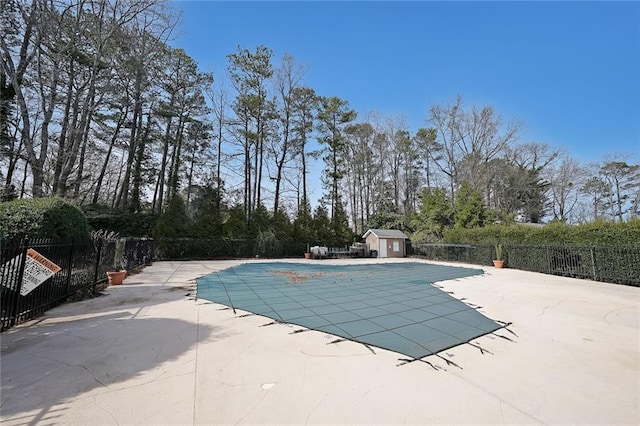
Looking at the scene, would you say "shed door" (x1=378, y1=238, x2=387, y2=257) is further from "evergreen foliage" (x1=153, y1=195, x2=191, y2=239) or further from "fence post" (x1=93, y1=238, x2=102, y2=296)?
"fence post" (x1=93, y1=238, x2=102, y2=296)

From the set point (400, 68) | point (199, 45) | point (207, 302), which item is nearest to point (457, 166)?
point (400, 68)

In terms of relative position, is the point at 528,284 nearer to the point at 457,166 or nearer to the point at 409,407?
the point at 409,407

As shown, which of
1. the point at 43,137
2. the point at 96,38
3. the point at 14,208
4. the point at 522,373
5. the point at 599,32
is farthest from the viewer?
the point at 96,38

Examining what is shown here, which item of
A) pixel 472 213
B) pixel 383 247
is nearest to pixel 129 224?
pixel 383 247

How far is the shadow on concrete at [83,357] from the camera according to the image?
1.96 m

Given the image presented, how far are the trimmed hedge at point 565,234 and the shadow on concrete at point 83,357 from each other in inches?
468

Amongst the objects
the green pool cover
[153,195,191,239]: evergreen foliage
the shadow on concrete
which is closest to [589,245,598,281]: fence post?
the green pool cover

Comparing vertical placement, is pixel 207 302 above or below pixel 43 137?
below

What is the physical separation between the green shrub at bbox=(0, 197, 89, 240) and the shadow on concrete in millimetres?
1485

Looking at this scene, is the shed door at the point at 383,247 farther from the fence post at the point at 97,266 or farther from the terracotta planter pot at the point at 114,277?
the fence post at the point at 97,266

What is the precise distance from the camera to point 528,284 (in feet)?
25.3

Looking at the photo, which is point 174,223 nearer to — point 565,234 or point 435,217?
point 435,217

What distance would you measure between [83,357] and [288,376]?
2.14 m

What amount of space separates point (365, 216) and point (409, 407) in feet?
85.4
